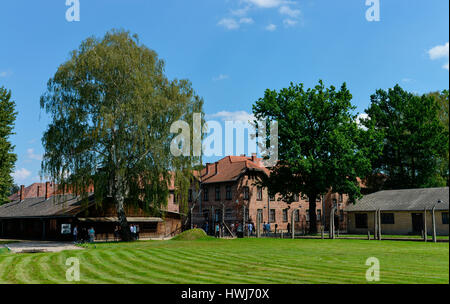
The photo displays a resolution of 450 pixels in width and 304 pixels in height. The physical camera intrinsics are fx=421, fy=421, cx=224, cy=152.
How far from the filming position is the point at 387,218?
158 feet

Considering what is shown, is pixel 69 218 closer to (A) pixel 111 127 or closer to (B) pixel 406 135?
(A) pixel 111 127

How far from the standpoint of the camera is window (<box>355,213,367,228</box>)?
51.0 metres

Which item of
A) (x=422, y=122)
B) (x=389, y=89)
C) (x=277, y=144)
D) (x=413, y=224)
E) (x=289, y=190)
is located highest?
(x=389, y=89)

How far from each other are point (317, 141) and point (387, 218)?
529 inches

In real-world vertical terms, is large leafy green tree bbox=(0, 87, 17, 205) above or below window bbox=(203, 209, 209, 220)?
above

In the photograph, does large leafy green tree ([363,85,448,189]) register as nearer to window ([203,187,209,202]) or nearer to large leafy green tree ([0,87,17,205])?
window ([203,187,209,202])

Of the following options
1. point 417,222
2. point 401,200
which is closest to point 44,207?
point 401,200

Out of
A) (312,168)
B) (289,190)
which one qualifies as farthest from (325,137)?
(289,190)

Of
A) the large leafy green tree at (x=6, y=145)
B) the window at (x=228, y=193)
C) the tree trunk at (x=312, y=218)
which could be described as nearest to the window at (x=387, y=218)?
the tree trunk at (x=312, y=218)

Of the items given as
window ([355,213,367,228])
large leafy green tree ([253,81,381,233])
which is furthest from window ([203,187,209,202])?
window ([355,213,367,228])

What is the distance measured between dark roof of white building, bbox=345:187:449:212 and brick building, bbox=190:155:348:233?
580 centimetres

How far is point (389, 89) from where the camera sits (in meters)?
56.9

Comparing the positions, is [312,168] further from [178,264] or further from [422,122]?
[178,264]
